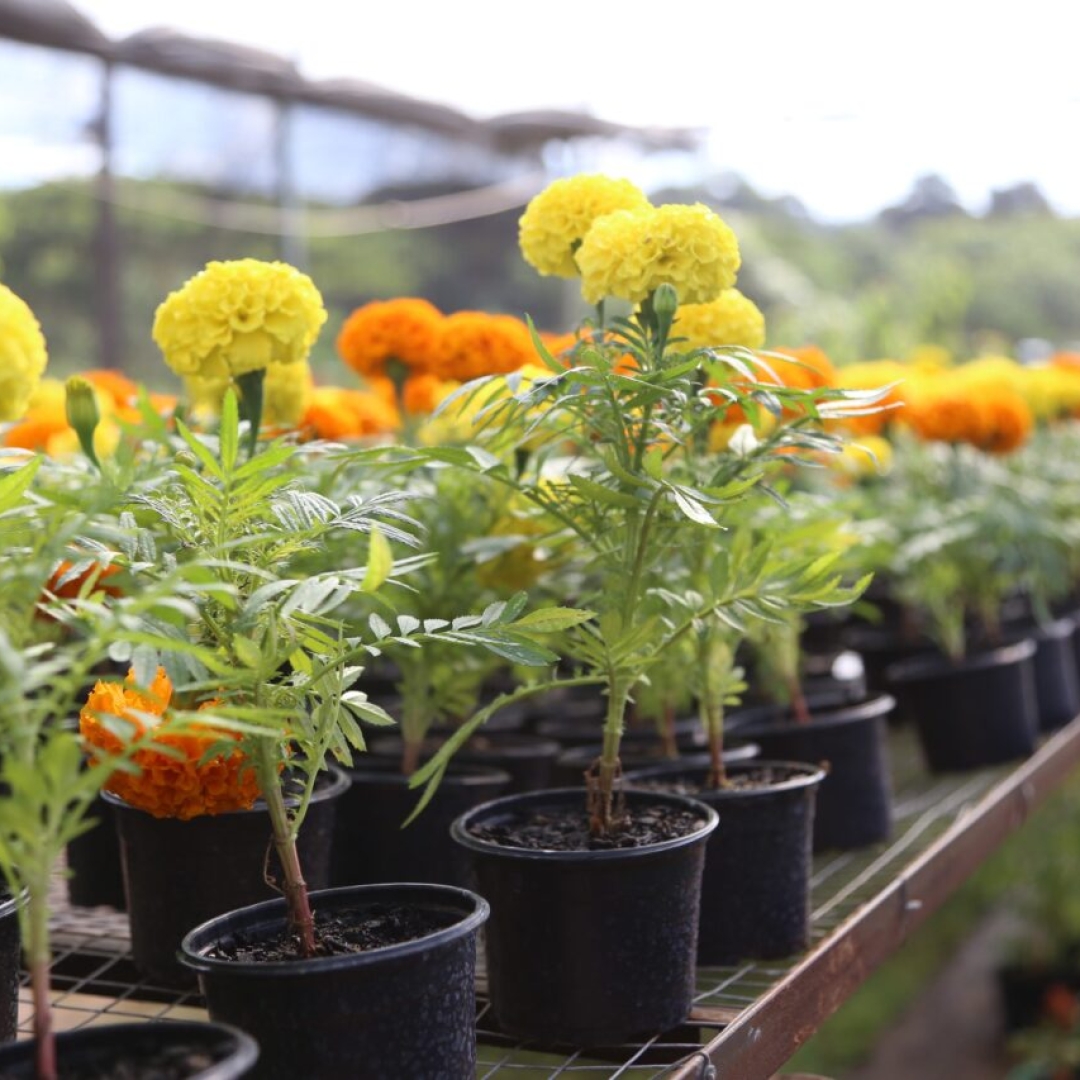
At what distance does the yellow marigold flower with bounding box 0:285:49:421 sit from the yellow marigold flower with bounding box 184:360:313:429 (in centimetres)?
24

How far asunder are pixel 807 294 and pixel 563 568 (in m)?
5.87

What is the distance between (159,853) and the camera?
90cm

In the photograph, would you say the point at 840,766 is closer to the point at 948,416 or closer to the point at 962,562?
the point at 962,562

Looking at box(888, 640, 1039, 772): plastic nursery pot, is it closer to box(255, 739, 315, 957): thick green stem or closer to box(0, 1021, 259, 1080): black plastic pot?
box(255, 739, 315, 957): thick green stem

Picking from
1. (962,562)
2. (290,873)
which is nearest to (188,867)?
(290,873)

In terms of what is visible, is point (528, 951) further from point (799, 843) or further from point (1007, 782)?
point (1007, 782)

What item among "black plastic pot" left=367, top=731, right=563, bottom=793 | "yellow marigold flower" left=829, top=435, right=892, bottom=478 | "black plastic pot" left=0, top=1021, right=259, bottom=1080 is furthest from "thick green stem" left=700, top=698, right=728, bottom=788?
"yellow marigold flower" left=829, top=435, right=892, bottom=478

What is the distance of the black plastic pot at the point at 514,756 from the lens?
1.20 meters

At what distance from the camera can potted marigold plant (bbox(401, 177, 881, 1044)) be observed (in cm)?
80

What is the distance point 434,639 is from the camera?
0.85m

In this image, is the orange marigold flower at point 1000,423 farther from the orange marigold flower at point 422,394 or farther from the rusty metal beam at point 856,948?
the orange marigold flower at point 422,394

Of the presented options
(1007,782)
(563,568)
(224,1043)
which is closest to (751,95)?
(1007,782)

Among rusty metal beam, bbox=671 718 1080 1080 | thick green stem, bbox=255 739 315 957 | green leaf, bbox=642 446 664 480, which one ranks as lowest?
rusty metal beam, bbox=671 718 1080 1080

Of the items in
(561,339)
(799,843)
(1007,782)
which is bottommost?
(1007,782)
